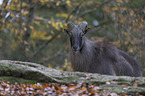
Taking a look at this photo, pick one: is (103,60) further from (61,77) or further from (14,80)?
(14,80)

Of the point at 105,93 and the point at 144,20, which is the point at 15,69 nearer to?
the point at 105,93

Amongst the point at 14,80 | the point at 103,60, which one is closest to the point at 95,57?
the point at 103,60

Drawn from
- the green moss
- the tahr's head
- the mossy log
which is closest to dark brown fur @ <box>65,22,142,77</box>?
the tahr's head

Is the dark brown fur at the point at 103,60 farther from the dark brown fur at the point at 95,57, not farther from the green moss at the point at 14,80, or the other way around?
the green moss at the point at 14,80

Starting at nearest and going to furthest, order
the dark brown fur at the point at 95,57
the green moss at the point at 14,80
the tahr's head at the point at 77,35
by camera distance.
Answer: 1. the green moss at the point at 14,80
2. the tahr's head at the point at 77,35
3. the dark brown fur at the point at 95,57

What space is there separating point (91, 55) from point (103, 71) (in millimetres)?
749

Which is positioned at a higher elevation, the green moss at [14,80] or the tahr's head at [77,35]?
the tahr's head at [77,35]

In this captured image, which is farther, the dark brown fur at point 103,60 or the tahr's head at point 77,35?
the dark brown fur at point 103,60

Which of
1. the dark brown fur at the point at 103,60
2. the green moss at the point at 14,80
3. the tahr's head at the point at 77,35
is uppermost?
the tahr's head at the point at 77,35

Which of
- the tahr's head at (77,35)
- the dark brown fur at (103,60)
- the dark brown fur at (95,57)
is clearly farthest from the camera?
the dark brown fur at (103,60)

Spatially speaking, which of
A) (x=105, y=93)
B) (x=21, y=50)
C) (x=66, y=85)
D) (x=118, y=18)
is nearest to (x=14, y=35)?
(x=21, y=50)

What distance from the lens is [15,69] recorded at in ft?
22.2

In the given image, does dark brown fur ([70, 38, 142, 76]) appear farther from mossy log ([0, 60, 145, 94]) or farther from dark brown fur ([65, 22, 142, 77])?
mossy log ([0, 60, 145, 94])

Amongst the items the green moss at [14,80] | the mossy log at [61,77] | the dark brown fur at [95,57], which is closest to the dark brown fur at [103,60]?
the dark brown fur at [95,57]
